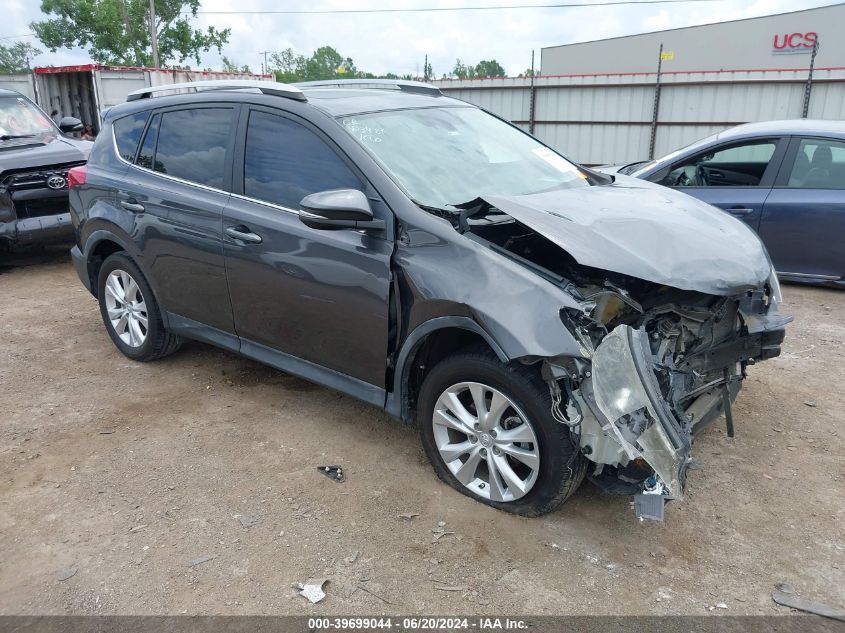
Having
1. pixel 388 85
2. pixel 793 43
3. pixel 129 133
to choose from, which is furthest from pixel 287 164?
pixel 793 43

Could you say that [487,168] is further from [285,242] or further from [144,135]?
[144,135]

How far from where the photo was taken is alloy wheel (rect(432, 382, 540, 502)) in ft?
9.55

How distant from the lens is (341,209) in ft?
10.1

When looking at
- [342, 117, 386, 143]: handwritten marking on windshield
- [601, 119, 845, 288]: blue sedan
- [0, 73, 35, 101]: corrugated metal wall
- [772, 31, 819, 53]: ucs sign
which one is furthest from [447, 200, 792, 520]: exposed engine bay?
[772, 31, 819, 53]: ucs sign

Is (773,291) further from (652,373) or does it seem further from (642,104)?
(642,104)

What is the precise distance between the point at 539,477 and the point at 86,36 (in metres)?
41.7

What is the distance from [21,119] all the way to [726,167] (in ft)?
26.0

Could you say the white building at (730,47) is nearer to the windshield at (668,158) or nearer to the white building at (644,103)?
the white building at (644,103)

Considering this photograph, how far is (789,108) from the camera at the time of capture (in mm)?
12266

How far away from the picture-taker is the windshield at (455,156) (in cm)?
336

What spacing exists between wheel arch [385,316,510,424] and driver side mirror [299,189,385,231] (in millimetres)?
545

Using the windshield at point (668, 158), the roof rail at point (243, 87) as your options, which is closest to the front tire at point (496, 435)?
the roof rail at point (243, 87)

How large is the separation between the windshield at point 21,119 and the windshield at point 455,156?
6257mm

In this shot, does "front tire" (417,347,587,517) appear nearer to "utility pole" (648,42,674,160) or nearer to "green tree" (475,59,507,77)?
"utility pole" (648,42,674,160)
